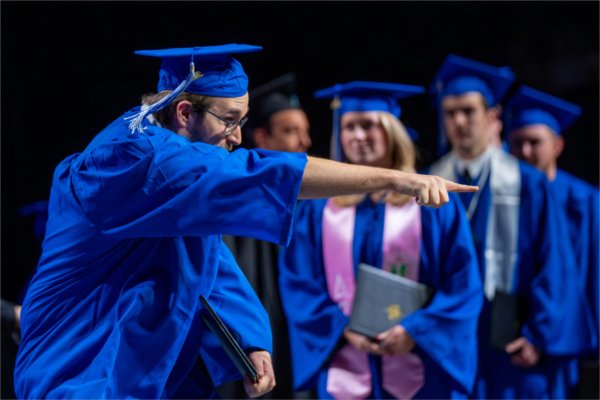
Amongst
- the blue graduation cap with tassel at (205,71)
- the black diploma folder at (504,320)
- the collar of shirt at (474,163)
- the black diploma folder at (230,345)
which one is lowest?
the black diploma folder at (504,320)

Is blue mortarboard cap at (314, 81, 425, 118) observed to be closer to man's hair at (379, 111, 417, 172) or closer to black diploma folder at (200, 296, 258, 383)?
man's hair at (379, 111, 417, 172)

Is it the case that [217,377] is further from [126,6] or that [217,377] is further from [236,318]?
[126,6]

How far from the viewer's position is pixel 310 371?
12.0 ft

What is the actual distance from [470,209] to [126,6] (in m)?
2.02

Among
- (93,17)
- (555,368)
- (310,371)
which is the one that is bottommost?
(555,368)

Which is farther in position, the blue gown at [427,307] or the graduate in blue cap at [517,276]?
the graduate in blue cap at [517,276]

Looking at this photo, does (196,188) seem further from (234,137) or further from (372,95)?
(372,95)

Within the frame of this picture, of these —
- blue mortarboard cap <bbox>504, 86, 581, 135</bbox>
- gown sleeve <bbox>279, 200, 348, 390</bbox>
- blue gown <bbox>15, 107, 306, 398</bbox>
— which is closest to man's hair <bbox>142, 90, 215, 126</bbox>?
blue gown <bbox>15, 107, 306, 398</bbox>

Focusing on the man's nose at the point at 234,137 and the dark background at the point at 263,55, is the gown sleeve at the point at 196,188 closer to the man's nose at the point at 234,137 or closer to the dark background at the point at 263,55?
the man's nose at the point at 234,137

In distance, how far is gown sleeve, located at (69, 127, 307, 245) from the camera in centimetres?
201

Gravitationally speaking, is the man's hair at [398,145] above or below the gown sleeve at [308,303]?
above

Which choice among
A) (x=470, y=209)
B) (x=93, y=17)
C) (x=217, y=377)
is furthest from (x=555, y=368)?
(x=93, y=17)

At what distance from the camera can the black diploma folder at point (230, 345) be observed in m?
2.25

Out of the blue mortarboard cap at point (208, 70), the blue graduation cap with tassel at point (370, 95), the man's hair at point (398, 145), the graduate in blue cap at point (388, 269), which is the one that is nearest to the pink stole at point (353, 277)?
the graduate in blue cap at point (388, 269)
